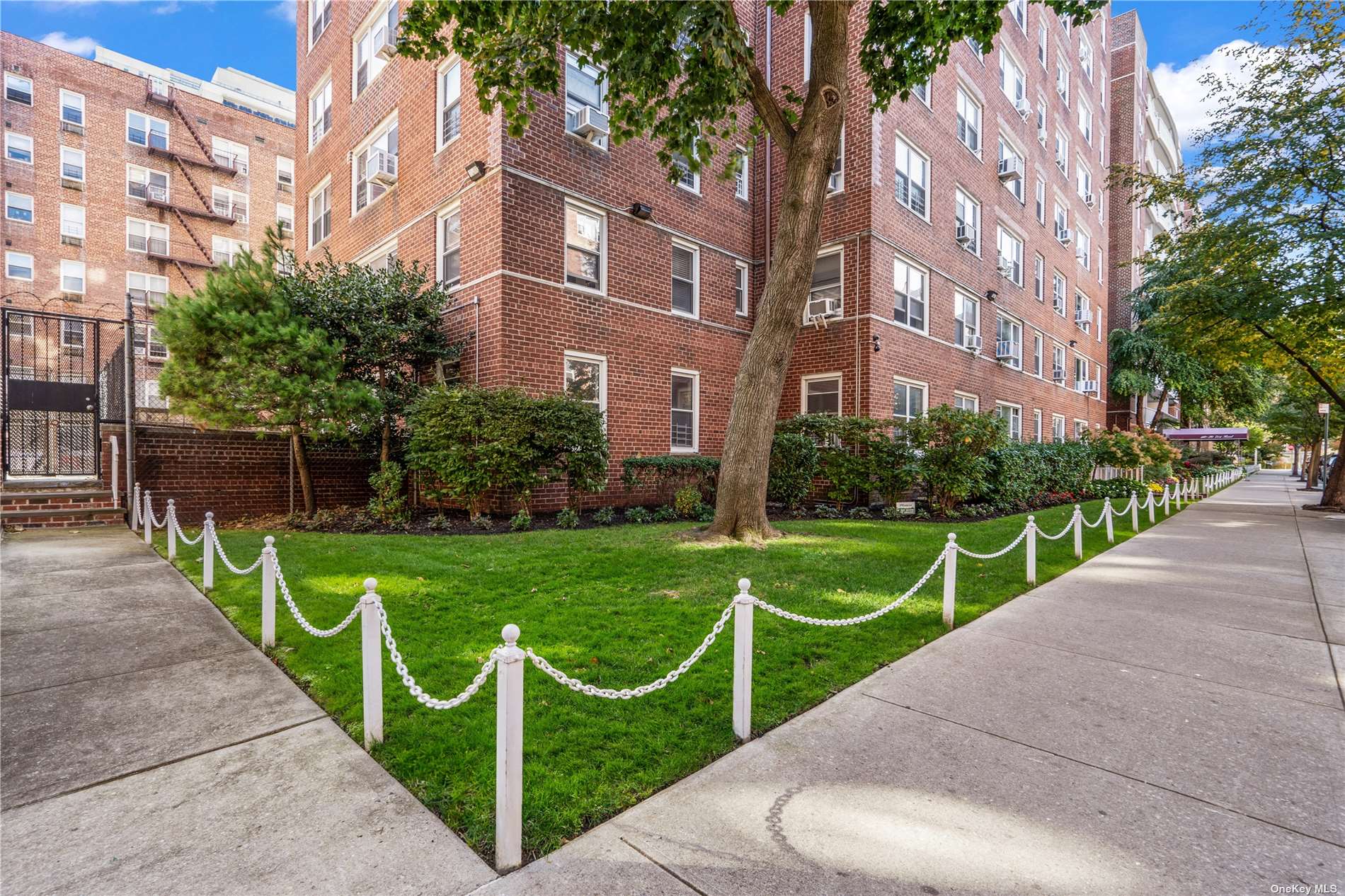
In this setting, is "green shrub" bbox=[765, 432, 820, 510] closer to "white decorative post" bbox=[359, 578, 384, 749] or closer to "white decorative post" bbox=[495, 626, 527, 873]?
"white decorative post" bbox=[359, 578, 384, 749]

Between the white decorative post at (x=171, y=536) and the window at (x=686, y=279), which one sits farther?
the window at (x=686, y=279)

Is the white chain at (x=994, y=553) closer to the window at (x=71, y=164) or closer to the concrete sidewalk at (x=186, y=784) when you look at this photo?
the concrete sidewalk at (x=186, y=784)

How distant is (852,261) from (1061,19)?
18912mm

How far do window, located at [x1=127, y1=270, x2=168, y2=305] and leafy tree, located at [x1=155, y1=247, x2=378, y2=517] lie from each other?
2374 centimetres

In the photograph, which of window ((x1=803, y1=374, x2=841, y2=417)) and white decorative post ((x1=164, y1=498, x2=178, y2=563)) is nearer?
white decorative post ((x1=164, y1=498, x2=178, y2=563))

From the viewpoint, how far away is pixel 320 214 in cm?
1953

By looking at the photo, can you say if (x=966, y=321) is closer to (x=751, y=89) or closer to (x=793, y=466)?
(x=793, y=466)

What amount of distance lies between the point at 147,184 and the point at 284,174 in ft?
20.5

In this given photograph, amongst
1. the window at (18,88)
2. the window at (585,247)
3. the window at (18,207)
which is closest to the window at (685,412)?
the window at (585,247)

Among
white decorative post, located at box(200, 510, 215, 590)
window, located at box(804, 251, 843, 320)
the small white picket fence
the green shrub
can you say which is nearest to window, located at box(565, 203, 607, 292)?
the green shrub

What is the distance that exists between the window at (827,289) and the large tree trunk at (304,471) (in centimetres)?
1214

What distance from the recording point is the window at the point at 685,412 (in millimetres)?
15172

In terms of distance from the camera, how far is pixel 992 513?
1415cm

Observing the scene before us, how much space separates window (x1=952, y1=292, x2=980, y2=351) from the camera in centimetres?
1906
